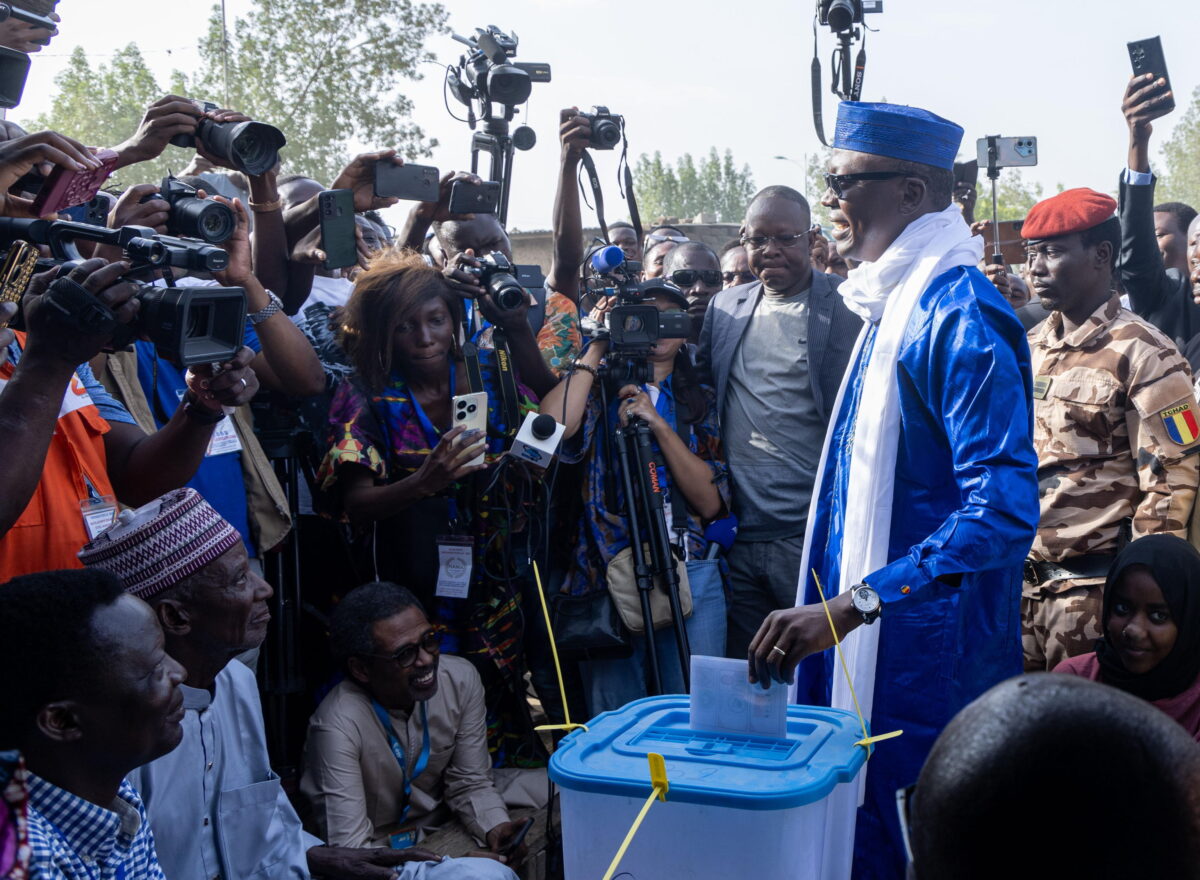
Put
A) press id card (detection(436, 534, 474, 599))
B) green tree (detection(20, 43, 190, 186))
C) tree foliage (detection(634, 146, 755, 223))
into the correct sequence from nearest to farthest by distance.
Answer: press id card (detection(436, 534, 474, 599))
green tree (detection(20, 43, 190, 186))
tree foliage (detection(634, 146, 755, 223))

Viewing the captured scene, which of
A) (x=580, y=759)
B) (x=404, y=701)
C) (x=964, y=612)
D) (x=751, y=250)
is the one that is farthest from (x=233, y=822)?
(x=751, y=250)

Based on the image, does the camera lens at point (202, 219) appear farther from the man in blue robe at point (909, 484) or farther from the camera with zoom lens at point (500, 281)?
the man in blue robe at point (909, 484)

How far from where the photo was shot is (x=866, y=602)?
211 centimetres

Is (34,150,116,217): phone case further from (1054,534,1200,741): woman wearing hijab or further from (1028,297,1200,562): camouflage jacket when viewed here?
(1028,297,1200,562): camouflage jacket

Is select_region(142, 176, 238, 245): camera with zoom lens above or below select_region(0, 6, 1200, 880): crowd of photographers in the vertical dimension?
above

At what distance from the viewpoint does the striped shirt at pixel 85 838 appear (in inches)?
62.9

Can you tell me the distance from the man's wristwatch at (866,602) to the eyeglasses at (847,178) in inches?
41.5

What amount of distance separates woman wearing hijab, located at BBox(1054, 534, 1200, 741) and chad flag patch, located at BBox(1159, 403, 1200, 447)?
A: 440 mm

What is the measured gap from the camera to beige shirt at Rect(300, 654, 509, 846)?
306 cm

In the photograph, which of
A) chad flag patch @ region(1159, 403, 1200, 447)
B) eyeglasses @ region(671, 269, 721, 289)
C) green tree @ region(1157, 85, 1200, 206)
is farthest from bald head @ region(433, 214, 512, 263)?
green tree @ region(1157, 85, 1200, 206)

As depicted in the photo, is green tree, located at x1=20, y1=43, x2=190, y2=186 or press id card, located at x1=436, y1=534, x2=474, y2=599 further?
green tree, located at x1=20, y1=43, x2=190, y2=186

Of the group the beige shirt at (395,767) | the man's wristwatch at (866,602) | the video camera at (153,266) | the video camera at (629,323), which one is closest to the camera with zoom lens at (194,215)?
the video camera at (153,266)

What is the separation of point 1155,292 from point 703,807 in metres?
3.68

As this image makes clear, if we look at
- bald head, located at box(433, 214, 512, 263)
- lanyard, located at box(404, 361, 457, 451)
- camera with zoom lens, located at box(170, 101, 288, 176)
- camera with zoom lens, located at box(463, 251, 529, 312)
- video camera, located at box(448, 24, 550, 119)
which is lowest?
lanyard, located at box(404, 361, 457, 451)
